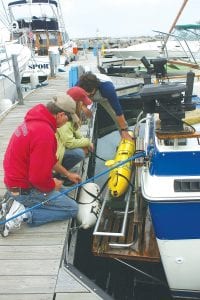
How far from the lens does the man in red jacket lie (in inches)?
145

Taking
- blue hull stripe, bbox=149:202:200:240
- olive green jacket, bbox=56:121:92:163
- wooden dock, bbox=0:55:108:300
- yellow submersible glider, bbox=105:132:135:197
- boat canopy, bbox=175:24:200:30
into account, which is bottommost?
wooden dock, bbox=0:55:108:300

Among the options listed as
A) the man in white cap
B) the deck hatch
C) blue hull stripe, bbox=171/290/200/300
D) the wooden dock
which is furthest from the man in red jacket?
blue hull stripe, bbox=171/290/200/300

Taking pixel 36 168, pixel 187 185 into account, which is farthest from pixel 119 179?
pixel 187 185

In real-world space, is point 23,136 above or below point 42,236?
above

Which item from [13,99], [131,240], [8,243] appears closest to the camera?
[8,243]

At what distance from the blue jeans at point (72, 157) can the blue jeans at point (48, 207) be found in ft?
3.35

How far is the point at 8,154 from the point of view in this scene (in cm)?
391

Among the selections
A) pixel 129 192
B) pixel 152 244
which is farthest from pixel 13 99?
pixel 152 244

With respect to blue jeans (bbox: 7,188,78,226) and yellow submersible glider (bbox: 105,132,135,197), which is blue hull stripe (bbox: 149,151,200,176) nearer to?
blue jeans (bbox: 7,188,78,226)

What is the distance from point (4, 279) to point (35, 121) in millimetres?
1423

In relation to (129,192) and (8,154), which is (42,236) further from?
(129,192)

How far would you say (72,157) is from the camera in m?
5.15

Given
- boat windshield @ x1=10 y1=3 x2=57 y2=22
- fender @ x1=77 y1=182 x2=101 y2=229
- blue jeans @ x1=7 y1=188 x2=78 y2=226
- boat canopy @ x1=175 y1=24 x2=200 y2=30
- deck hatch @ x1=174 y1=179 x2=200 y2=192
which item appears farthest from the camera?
boat windshield @ x1=10 y1=3 x2=57 y2=22

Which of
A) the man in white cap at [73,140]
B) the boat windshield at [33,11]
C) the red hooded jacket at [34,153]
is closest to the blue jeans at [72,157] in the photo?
the man in white cap at [73,140]
